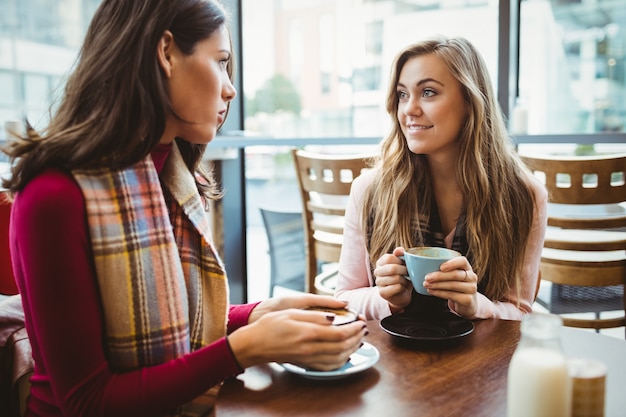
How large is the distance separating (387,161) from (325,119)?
2.08m

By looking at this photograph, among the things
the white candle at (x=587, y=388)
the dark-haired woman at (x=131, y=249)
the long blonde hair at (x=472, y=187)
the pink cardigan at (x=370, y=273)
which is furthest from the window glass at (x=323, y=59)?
the white candle at (x=587, y=388)

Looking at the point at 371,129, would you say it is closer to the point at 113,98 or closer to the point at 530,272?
the point at 530,272

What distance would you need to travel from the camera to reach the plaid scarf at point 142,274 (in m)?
1.00

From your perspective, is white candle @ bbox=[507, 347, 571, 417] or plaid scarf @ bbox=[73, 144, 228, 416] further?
plaid scarf @ bbox=[73, 144, 228, 416]

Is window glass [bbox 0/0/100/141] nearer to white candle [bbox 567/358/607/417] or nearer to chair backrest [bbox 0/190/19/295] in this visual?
chair backrest [bbox 0/190/19/295]

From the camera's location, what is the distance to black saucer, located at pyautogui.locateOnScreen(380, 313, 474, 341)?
1.16m

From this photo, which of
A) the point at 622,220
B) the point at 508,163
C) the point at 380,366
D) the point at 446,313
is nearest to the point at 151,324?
the point at 380,366

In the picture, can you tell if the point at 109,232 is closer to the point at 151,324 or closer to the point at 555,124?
the point at 151,324

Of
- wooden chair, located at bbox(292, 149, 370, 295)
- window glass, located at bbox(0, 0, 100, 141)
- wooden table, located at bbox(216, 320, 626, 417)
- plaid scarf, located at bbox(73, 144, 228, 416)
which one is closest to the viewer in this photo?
wooden table, located at bbox(216, 320, 626, 417)

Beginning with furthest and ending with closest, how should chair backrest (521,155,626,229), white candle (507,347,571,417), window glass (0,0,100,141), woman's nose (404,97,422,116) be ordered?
window glass (0,0,100,141)
chair backrest (521,155,626,229)
woman's nose (404,97,422,116)
white candle (507,347,571,417)

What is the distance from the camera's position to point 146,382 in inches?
38.0

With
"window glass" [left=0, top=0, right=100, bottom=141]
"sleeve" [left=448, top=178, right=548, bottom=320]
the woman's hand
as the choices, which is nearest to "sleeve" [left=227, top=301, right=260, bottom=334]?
the woman's hand

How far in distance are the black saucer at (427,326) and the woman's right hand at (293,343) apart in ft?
0.69

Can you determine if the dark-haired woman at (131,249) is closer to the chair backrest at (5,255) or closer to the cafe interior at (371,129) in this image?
the cafe interior at (371,129)
